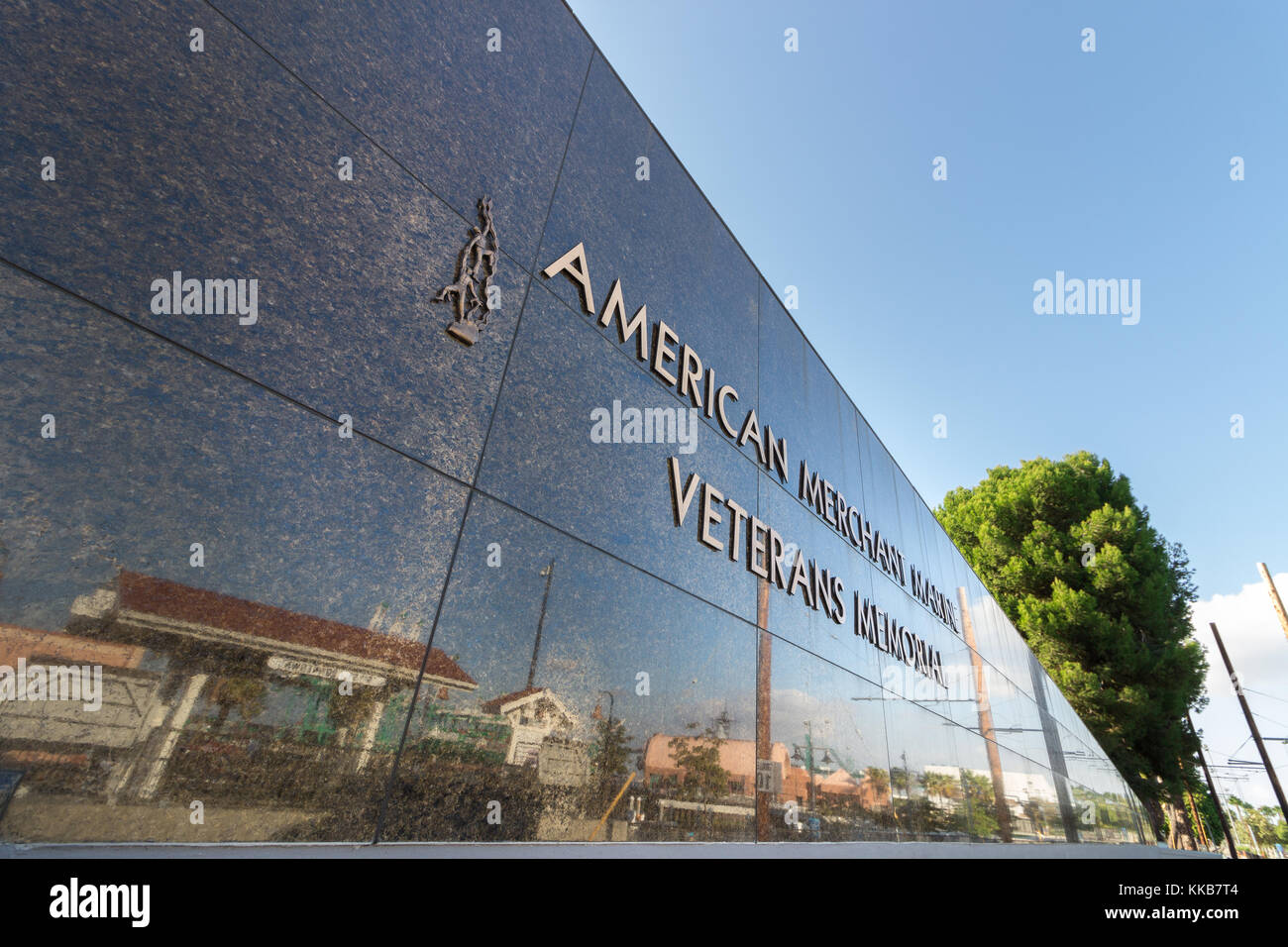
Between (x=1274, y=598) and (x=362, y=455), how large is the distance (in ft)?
114

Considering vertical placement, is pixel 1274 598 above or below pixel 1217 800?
above

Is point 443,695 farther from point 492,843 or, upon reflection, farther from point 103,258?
point 103,258

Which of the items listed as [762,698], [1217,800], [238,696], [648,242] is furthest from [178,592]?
[1217,800]

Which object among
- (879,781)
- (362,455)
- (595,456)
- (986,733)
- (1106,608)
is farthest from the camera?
(1106,608)

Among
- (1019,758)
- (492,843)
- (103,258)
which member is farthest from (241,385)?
(1019,758)

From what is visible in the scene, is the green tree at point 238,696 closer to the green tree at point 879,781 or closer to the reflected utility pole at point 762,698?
the reflected utility pole at point 762,698

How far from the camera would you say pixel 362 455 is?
2.22 m

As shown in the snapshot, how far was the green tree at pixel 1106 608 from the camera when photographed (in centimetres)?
1856

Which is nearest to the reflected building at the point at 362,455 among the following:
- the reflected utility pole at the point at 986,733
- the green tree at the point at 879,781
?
the green tree at the point at 879,781

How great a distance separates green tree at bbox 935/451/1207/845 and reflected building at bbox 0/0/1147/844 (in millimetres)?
19113

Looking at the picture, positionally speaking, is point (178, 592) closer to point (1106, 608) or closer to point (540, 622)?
point (540, 622)

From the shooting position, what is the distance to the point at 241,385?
6.41 feet

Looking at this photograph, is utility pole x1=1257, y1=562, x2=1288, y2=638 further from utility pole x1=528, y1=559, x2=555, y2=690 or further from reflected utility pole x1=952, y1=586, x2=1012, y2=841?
utility pole x1=528, y1=559, x2=555, y2=690

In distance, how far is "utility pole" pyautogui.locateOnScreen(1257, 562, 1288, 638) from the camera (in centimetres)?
2336
